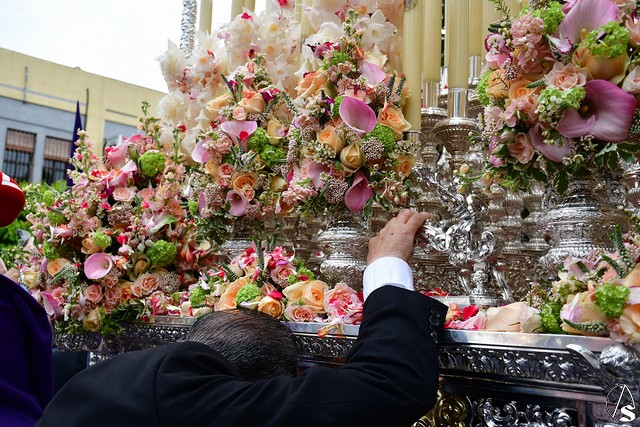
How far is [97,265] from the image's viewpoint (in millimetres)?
2225

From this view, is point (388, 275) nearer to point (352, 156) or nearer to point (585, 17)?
point (352, 156)

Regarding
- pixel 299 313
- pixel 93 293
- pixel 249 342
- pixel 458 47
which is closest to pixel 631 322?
pixel 249 342

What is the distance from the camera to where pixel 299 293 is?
1.62m

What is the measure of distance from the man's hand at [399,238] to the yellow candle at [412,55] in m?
0.35

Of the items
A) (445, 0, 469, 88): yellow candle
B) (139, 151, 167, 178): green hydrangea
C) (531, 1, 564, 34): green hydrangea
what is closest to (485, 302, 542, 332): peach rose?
(531, 1, 564, 34): green hydrangea

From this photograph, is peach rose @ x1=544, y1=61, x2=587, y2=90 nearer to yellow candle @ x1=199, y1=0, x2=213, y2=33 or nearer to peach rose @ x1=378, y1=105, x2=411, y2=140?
peach rose @ x1=378, y1=105, x2=411, y2=140

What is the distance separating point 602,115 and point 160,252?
4.66ft

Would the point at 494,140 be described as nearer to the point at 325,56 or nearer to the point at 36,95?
the point at 325,56

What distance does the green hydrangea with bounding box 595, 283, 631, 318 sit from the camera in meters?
0.98

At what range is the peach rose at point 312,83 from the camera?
5.63 ft

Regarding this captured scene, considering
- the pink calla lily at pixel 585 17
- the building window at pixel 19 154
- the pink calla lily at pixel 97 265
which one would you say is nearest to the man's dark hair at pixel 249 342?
the pink calla lily at pixel 585 17

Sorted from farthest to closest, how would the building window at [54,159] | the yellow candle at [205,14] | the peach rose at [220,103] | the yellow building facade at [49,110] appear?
the building window at [54,159] → the yellow building facade at [49,110] → the yellow candle at [205,14] → the peach rose at [220,103]

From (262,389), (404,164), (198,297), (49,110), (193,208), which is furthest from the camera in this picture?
(49,110)

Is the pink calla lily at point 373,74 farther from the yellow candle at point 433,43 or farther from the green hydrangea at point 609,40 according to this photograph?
the green hydrangea at point 609,40
